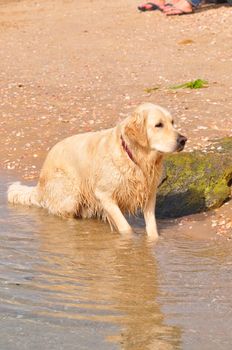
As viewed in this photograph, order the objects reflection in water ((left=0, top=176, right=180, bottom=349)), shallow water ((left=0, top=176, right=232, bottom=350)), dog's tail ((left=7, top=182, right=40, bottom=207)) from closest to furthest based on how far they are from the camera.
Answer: shallow water ((left=0, top=176, right=232, bottom=350)) → reflection in water ((left=0, top=176, right=180, bottom=349)) → dog's tail ((left=7, top=182, right=40, bottom=207))

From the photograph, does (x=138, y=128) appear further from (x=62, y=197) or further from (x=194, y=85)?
(x=194, y=85)

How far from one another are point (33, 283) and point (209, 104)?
6.41m

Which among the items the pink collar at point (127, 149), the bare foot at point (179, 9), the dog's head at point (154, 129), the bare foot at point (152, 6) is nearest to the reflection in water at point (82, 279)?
the pink collar at point (127, 149)

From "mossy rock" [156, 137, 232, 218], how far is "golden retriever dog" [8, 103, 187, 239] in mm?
342

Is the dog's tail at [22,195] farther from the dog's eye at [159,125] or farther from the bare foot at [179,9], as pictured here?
the bare foot at [179,9]

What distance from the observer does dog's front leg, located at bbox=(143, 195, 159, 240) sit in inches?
306

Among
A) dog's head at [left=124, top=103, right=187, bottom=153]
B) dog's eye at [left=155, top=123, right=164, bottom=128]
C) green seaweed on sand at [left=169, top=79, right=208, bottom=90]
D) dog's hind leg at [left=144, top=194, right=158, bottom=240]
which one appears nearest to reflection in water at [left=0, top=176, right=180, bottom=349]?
dog's hind leg at [left=144, top=194, right=158, bottom=240]

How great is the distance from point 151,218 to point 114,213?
323 mm

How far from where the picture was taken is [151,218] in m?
7.88

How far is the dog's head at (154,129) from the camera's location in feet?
24.7

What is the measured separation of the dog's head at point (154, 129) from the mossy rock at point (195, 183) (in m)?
1.00

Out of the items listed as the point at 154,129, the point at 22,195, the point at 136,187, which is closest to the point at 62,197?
the point at 22,195

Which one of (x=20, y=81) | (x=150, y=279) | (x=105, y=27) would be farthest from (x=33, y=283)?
(x=105, y=27)

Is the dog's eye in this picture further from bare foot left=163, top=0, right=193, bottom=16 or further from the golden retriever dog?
bare foot left=163, top=0, right=193, bottom=16
